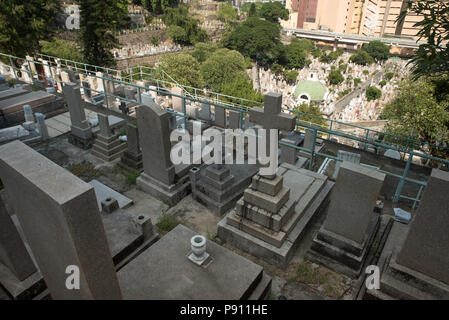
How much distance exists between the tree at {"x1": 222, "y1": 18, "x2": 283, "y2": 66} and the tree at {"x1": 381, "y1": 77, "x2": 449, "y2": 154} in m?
48.9

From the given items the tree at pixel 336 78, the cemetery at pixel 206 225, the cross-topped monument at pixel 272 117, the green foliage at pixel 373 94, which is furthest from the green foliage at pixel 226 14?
the cross-topped monument at pixel 272 117

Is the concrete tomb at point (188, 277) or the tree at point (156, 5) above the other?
the tree at point (156, 5)

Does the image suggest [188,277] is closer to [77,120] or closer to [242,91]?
[77,120]

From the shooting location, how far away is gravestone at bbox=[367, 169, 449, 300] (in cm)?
425

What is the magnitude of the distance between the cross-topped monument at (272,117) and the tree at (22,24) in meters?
22.3

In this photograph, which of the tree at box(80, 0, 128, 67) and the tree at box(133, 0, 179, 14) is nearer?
the tree at box(80, 0, 128, 67)

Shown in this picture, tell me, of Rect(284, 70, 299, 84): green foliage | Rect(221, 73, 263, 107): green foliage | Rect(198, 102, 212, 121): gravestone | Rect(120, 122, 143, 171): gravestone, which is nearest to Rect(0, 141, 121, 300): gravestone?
Rect(120, 122, 143, 171): gravestone

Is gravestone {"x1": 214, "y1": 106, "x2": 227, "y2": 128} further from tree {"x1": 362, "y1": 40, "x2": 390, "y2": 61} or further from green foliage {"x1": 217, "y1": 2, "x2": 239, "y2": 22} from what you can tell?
green foliage {"x1": 217, "y1": 2, "x2": 239, "y2": 22}

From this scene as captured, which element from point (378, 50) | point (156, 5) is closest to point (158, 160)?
point (156, 5)

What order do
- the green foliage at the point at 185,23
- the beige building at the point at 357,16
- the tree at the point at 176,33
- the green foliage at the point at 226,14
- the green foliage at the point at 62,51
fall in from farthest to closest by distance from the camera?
the beige building at the point at 357,16 → the green foliage at the point at 226,14 → the green foliage at the point at 185,23 → the tree at the point at 176,33 → the green foliage at the point at 62,51

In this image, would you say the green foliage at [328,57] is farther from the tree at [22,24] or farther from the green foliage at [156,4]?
the tree at [22,24]

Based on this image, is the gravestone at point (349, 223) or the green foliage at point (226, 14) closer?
the gravestone at point (349, 223)

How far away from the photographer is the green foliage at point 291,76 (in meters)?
62.1

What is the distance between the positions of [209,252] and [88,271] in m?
2.46
